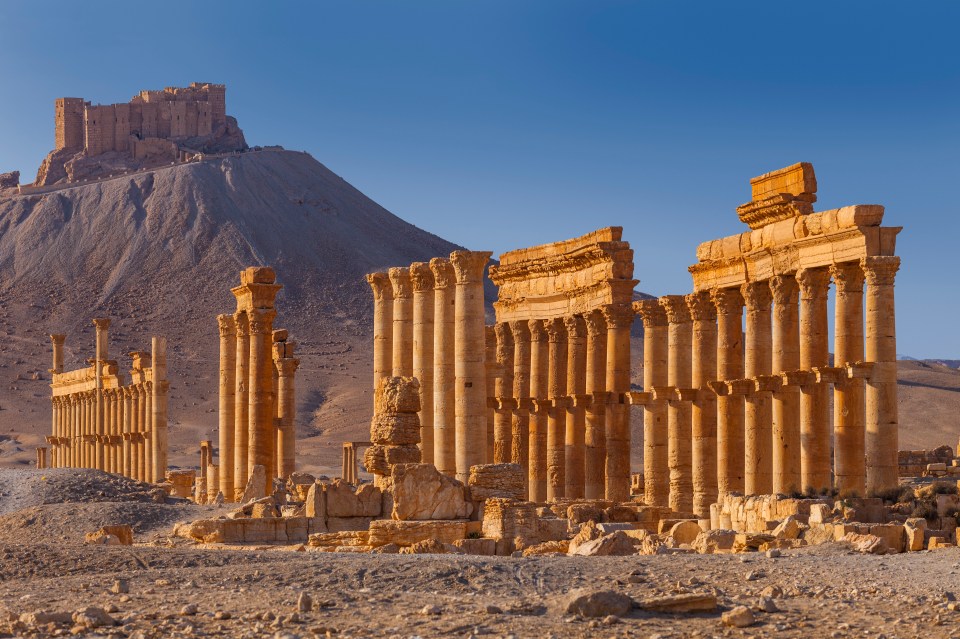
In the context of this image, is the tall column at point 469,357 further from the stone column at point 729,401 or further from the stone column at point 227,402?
the stone column at point 227,402

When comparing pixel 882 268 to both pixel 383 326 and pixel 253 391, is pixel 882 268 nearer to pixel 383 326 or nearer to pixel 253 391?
pixel 383 326

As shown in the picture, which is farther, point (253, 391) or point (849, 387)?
point (253, 391)

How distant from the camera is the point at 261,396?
4750cm

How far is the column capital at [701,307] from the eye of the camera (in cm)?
3906

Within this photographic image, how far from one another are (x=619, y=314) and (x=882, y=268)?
11917 mm

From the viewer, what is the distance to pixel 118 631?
55.8ft

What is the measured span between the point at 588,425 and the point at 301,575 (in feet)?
80.4

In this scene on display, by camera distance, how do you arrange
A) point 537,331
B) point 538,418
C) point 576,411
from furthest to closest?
1. point 538,418
2. point 537,331
3. point 576,411

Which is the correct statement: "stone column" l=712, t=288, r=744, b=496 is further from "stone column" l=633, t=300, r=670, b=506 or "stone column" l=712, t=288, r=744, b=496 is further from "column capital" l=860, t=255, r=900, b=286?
"column capital" l=860, t=255, r=900, b=286

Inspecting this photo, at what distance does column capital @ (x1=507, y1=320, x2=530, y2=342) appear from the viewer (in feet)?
162

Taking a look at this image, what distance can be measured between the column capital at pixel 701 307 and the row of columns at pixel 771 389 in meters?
0.02

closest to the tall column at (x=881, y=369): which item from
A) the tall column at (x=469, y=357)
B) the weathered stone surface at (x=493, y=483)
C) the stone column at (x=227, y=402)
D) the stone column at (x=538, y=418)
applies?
the weathered stone surface at (x=493, y=483)

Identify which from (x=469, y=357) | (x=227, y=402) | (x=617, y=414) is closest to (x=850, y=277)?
(x=469, y=357)

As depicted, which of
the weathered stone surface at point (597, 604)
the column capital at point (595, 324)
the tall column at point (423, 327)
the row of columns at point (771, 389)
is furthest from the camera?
the column capital at point (595, 324)
